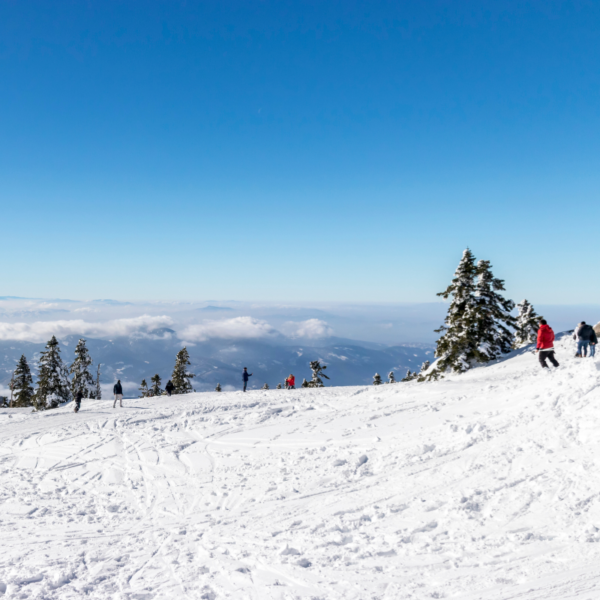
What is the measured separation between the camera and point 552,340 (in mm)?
15094

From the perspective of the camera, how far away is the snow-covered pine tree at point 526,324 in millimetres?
36125

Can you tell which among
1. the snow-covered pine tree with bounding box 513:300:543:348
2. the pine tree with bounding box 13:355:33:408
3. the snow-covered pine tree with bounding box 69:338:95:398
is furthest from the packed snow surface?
the pine tree with bounding box 13:355:33:408

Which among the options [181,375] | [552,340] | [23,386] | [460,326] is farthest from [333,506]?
[23,386]

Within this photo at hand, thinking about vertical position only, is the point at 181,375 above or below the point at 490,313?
below

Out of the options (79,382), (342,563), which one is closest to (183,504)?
(342,563)

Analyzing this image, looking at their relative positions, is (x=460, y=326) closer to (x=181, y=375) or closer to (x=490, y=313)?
(x=490, y=313)

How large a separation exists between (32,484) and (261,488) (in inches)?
291

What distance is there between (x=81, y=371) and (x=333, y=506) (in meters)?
47.7

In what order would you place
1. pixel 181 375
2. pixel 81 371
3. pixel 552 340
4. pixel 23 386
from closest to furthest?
pixel 552 340 < pixel 81 371 < pixel 181 375 < pixel 23 386

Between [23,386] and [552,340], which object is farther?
[23,386]

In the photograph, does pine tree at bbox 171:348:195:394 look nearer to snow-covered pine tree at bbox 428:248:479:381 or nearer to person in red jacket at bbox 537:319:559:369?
snow-covered pine tree at bbox 428:248:479:381

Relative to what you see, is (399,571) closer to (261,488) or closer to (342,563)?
(342,563)

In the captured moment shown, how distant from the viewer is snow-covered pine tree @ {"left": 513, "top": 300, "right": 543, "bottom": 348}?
3612cm

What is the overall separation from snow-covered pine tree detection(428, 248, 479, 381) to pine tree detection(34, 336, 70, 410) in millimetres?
39694
